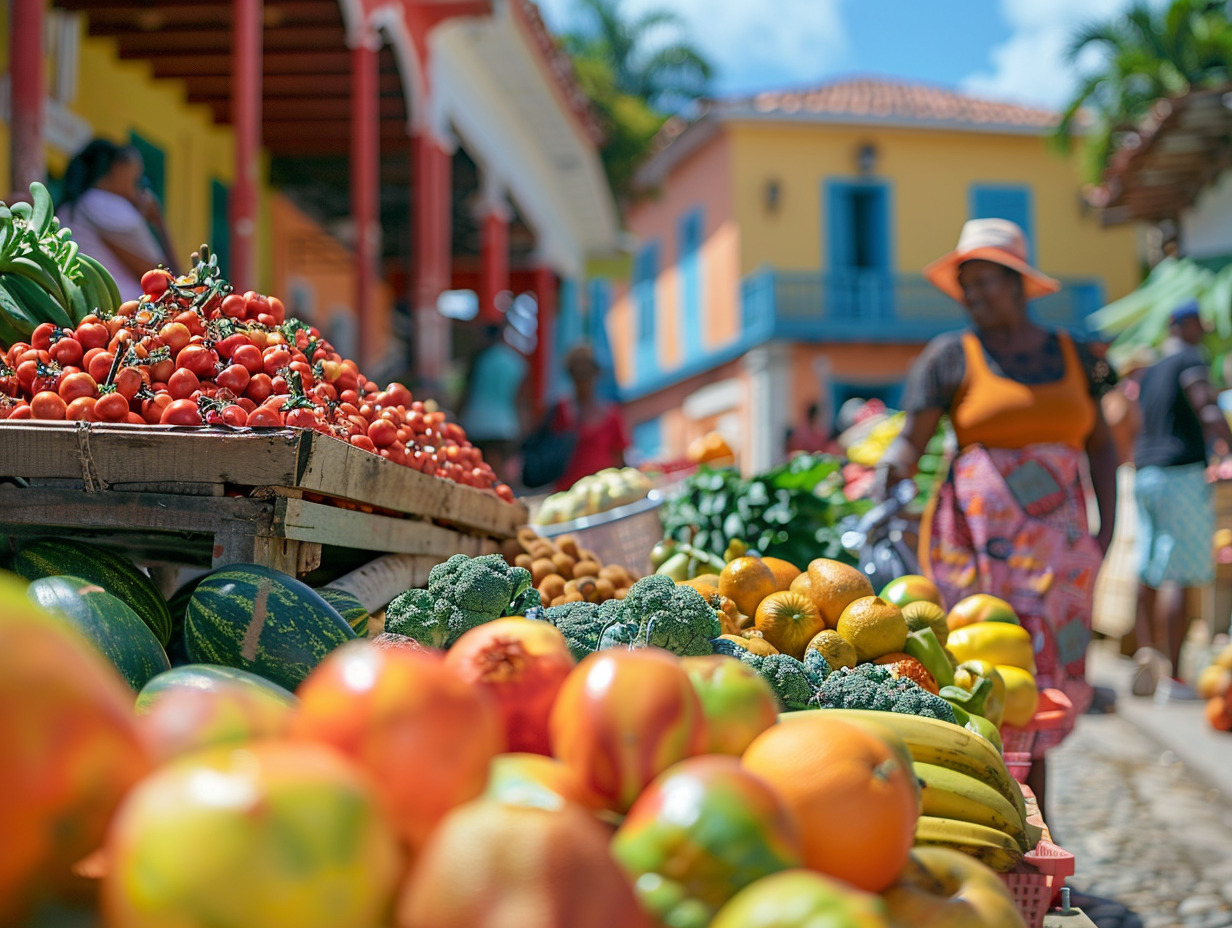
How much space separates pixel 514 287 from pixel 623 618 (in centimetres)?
1856

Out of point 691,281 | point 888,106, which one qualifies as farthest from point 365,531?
point 888,106

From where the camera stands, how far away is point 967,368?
4.46 meters

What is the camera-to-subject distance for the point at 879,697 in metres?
2.18

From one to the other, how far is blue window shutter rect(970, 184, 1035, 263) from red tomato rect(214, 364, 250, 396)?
24.8m

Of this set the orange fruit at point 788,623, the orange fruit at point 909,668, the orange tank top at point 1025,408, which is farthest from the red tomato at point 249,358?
the orange tank top at point 1025,408

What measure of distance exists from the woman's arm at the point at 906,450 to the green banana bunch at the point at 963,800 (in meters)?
2.55

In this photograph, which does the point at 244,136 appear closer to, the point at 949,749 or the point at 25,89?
the point at 25,89

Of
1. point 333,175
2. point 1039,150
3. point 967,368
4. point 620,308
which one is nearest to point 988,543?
point 967,368

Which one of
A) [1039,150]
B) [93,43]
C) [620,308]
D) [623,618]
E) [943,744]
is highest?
[1039,150]

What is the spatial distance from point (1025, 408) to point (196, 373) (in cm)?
298

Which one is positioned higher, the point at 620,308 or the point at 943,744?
the point at 620,308

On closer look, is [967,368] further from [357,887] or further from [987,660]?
[357,887]

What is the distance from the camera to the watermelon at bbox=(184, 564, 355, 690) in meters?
2.01

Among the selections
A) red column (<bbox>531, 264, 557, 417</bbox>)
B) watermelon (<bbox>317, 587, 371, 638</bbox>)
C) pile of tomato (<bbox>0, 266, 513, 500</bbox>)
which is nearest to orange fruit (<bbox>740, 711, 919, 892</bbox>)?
watermelon (<bbox>317, 587, 371, 638</bbox>)
